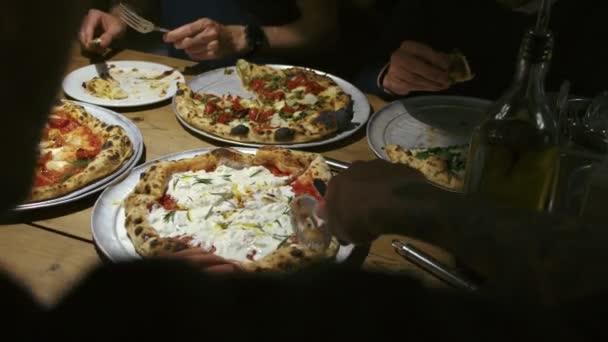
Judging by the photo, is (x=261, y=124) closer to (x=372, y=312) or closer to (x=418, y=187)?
(x=418, y=187)

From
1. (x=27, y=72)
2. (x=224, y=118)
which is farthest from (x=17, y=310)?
(x=224, y=118)

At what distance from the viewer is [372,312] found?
0.41 meters

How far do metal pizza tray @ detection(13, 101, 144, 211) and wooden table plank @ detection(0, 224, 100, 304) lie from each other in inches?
2.8

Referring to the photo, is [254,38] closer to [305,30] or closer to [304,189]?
[305,30]

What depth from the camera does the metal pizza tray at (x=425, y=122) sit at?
1.62 meters

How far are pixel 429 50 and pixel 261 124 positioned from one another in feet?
1.89

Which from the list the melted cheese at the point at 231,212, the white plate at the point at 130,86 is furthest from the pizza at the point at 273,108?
the melted cheese at the point at 231,212

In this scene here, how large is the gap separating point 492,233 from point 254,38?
1.84 metres

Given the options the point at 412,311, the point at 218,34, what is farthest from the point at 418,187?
the point at 218,34

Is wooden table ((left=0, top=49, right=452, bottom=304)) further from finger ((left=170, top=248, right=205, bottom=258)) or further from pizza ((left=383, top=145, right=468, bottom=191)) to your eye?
A: pizza ((left=383, top=145, right=468, bottom=191))

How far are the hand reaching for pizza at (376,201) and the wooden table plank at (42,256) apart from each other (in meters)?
0.48

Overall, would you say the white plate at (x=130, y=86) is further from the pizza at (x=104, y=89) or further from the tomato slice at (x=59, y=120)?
the tomato slice at (x=59, y=120)

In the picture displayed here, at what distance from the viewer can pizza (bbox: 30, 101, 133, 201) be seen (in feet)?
4.46

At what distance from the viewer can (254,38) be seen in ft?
7.86
